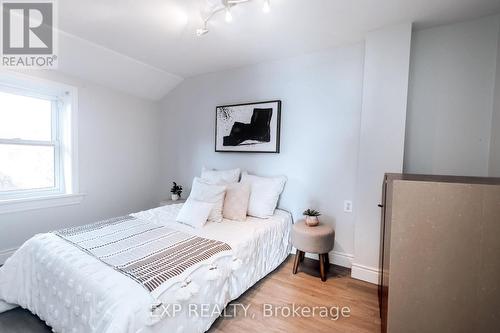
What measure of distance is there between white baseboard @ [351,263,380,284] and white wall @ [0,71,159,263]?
3271 millimetres

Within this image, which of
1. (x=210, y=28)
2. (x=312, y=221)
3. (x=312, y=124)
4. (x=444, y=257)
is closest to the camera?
(x=444, y=257)

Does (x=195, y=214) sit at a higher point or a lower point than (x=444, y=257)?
lower

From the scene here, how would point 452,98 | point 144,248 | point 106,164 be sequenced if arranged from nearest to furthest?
point 144,248
point 452,98
point 106,164

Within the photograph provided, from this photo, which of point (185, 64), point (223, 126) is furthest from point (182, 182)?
point (185, 64)

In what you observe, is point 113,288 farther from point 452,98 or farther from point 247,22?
point 452,98

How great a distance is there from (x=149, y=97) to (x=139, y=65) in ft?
2.65

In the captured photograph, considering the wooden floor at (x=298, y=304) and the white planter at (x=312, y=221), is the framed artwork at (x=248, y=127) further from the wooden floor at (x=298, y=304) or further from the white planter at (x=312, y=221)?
the wooden floor at (x=298, y=304)

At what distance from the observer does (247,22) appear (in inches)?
82.2

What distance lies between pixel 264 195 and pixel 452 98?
78.9 inches

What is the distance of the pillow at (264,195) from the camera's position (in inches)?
104

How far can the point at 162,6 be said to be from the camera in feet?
6.19

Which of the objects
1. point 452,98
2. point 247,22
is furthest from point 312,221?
point 247,22

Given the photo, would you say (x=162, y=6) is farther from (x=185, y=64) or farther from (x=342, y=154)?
(x=342, y=154)

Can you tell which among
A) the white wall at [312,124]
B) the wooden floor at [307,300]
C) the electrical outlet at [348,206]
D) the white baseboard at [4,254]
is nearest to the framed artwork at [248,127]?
the white wall at [312,124]
